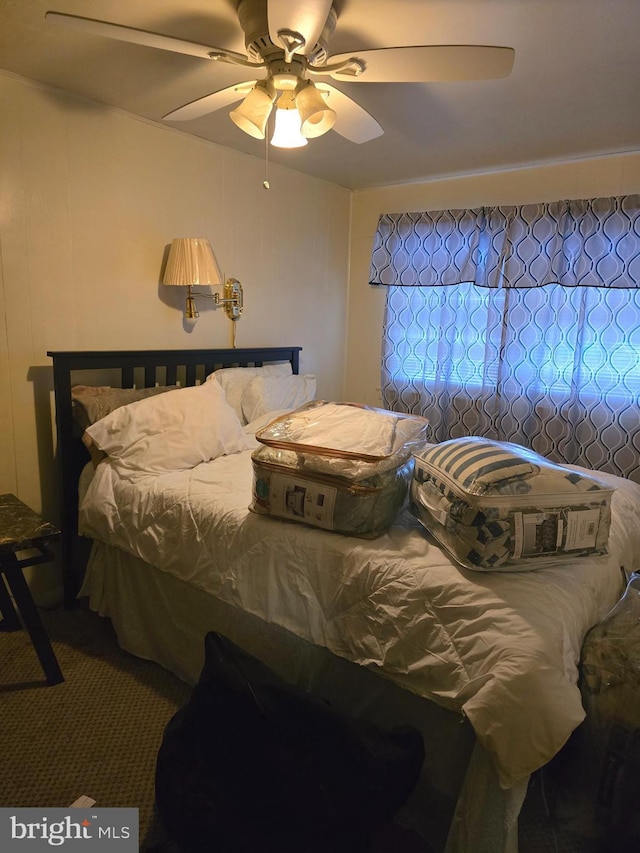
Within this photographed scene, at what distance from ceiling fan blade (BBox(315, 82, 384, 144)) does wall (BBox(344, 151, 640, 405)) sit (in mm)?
1510

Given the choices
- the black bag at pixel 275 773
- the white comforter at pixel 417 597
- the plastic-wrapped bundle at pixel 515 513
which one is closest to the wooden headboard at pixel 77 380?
the white comforter at pixel 417 597

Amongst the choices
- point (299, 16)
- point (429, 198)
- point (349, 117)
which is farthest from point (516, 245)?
point (299, 16)

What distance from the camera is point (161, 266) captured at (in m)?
2.74

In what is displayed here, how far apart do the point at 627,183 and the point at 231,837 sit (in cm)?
339

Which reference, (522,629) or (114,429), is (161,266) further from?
(522,629)

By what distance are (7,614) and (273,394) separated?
1.60 m

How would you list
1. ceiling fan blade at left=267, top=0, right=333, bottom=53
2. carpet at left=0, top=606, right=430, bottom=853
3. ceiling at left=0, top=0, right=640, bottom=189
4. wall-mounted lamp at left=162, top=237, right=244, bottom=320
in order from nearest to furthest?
1. ceiling fan blade at left=267, top=0, right=333, bottom=53
2. carpet at left=0, top=606, right=430, bottom=853
3. ceiling at left=0, top=0, right=640, bottom=189
4. wall-mounted lamp at left=162, top=237, right=244, bottom=320

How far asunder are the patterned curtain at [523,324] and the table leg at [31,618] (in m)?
2.56

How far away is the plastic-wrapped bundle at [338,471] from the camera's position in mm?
1578

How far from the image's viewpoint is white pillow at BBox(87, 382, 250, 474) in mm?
2211

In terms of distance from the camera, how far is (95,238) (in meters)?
2.47

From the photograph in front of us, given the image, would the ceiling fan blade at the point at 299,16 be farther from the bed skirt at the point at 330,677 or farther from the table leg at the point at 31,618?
the table leg at the point at 31,618

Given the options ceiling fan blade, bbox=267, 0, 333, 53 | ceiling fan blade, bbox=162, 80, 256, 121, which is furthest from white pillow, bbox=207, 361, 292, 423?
ceiling fan blade, bbox=267, 0, 333, 53

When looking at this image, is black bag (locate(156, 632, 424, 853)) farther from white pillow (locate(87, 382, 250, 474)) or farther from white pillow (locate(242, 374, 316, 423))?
white pillow (locate(242, 374, 316, 423))
